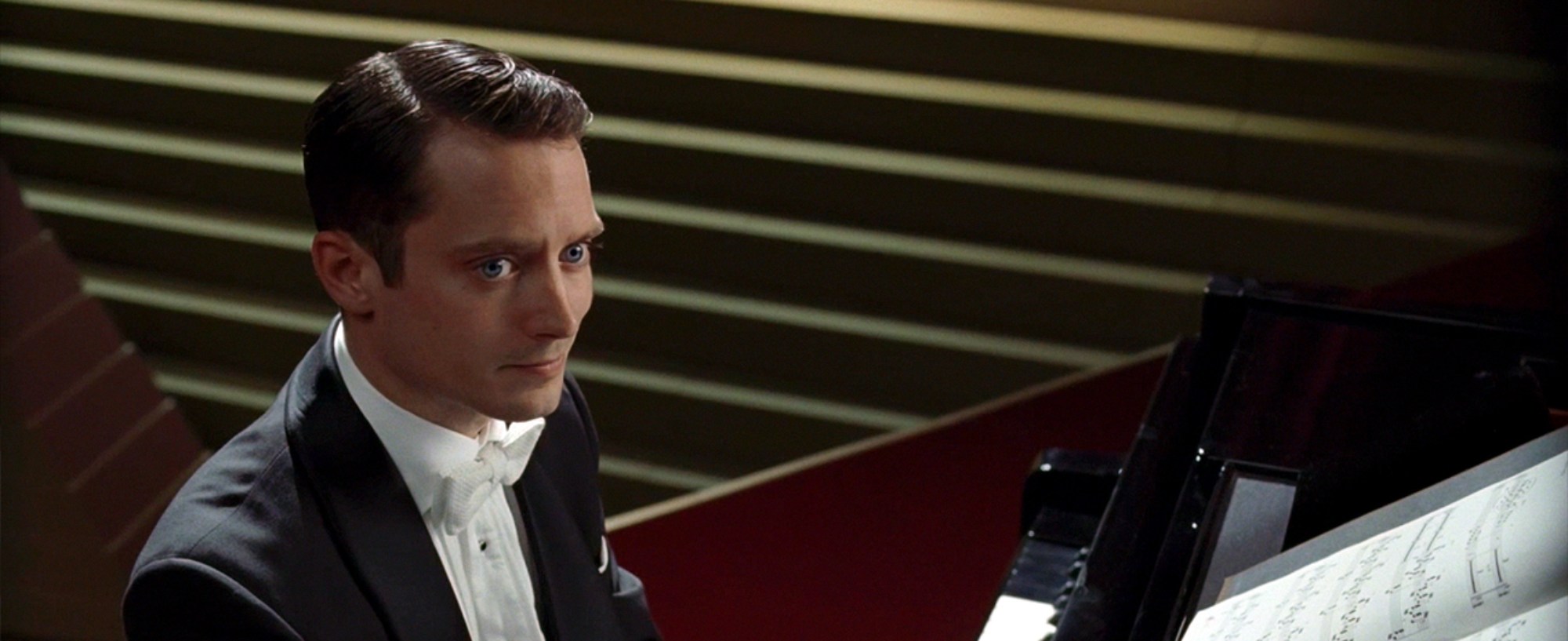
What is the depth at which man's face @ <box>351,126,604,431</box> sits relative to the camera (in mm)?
1735

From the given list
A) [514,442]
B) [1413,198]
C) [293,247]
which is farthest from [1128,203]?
[514,442]

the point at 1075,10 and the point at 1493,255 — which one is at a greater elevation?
the point at 1493,255

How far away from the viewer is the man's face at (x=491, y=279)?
5.69 ft

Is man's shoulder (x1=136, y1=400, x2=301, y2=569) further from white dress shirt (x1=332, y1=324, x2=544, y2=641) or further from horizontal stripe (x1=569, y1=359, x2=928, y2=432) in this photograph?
horizontal stripe (x1=569, y1=359, x2=928, y2=432)

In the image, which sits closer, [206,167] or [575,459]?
[575,459]

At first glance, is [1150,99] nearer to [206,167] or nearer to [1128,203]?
[1128,203]

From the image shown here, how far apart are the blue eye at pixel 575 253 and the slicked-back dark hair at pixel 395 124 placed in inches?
4.2

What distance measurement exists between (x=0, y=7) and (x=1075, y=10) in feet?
8.39

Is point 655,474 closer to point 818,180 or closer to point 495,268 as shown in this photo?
point 818,180

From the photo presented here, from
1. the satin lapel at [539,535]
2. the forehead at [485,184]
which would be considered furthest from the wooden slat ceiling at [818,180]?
the forehead at [485,184]

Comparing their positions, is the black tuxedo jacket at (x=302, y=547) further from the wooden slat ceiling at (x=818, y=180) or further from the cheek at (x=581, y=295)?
the wooden slat ceiling at (x=818, y=180)

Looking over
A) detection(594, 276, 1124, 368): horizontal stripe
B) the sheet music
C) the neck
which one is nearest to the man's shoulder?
the neck

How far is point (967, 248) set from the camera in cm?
427

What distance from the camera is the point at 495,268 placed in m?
1.77
